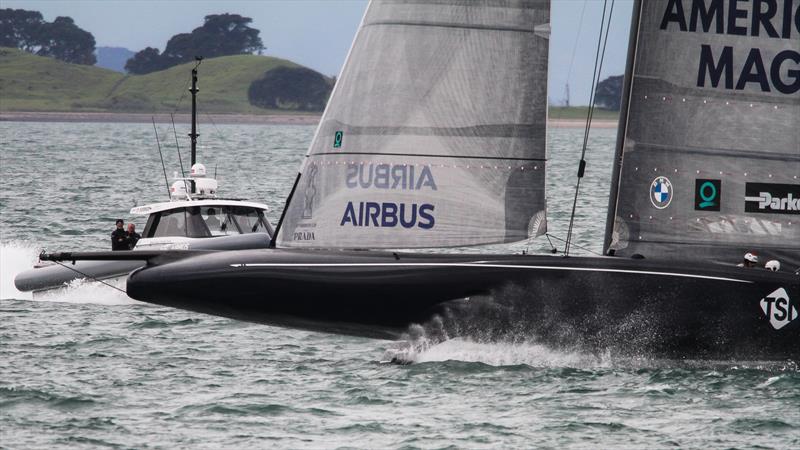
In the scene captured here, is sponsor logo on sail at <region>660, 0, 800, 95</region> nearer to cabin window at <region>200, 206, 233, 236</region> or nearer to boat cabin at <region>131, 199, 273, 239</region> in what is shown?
boat cabin at <region>131, 199, 273, 239</region>

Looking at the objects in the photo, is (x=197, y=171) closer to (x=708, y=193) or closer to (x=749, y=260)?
(x=708, y=193)

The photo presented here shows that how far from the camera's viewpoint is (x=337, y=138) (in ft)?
53.6

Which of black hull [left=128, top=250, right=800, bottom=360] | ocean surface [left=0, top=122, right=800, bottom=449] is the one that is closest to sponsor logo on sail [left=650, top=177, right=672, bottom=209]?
black hull [left=128, top=250, right=800, bottom=360]

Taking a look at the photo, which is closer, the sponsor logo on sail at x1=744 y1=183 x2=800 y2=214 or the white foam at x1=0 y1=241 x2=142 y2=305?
the sponsor logo on sail at x1=744 y1=183 x2=800 y2=214

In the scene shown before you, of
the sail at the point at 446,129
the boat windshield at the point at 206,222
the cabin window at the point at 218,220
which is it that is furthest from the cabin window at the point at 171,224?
the sail at the point at 446,129

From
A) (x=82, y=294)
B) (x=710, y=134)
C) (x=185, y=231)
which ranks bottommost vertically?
(x=82, y=294)

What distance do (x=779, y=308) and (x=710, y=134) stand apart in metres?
2.22

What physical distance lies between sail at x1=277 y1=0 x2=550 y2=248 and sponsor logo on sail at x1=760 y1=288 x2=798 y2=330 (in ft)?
9.07

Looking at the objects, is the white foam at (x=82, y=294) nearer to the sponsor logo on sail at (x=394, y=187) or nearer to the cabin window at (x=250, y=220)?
the cabin window at (x=250, y=220)

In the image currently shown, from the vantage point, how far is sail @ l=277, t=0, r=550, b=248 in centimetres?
1616

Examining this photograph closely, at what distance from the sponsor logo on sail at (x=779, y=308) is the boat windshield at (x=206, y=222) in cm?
1152

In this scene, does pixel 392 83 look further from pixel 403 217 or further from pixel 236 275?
pixel 236 275

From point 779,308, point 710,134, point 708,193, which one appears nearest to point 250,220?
point 708,193

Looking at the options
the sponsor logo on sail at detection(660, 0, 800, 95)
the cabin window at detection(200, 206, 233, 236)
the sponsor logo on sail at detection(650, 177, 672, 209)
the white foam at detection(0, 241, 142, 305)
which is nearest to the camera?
the sponsor logo on sail at detection(660, 0, 800, 95)
